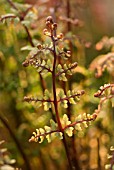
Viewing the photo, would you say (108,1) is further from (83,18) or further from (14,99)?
(14,99)

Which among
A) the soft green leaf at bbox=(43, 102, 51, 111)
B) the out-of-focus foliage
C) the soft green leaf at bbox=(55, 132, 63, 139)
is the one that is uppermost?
the out-of-focus foliage

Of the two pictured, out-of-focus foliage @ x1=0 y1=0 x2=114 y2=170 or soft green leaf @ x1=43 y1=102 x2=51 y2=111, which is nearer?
soft green leaf @ x1=43 y1=102 x2=51 y2=111

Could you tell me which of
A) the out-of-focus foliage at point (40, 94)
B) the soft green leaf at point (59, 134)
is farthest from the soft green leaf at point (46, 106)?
the out-of-focus foliage at point (40, 94)

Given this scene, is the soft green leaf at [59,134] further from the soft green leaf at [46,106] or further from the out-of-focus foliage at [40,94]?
the out-of-focus foliage at [40,94]

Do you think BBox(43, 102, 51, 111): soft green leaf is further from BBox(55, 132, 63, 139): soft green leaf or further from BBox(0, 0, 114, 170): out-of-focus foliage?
BBox(0, 0, 114, 170): out-of-focus foliage

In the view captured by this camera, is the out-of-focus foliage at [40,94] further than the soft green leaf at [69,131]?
Yes

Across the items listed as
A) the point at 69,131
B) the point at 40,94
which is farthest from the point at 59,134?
the point at 40,94

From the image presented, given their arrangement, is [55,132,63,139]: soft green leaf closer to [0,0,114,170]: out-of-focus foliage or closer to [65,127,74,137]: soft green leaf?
[65,127,74,137]: soft green leaf

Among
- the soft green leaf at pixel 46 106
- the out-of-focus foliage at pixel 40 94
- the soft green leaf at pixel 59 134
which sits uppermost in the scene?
the out-of-focus foliage at pixel 40 94

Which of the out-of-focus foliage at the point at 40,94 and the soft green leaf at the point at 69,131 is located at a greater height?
the out-of-focus foliage at the point at 40,94

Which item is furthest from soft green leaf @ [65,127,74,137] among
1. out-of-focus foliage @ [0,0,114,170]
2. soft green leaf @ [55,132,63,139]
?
out-of-focus foliage @ [0,0,114,170]

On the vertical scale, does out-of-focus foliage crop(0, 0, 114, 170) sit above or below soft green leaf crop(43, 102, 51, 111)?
above
